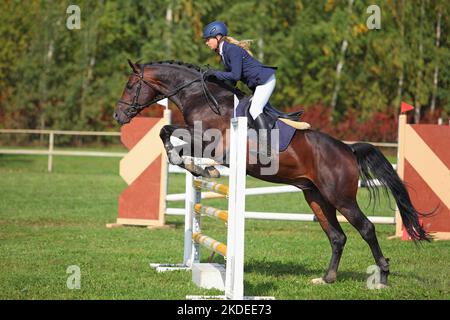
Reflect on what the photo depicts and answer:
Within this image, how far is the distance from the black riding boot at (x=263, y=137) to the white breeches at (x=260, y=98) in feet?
0.21

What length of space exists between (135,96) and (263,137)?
4.59 feet

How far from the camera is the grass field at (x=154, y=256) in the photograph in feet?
18.8

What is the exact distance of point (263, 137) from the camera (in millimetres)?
6184

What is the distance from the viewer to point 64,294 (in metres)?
5.38

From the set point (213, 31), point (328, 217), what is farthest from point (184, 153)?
point (328, 217)

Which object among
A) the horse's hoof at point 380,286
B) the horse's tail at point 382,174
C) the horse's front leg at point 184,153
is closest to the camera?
the horse's hoof at point 380,286

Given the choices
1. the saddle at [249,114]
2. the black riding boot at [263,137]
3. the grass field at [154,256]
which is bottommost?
the grass field at [154,256]

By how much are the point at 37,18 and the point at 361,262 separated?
92.2 ft

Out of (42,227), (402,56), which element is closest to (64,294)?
(42,227)

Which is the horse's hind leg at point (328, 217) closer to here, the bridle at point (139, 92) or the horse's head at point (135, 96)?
the bridle at point (139, 92)

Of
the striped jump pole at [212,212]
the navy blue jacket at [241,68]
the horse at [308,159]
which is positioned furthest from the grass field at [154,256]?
the navy blue jacket at [241,68]

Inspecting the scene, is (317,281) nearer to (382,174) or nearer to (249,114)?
(382,174)

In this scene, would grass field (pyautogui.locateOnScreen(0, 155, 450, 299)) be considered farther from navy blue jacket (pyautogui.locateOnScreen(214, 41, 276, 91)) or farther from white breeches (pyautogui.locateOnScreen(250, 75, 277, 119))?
navy blue jacket (pyautogui.locateOnScreen(214, 41, 276, 91))
